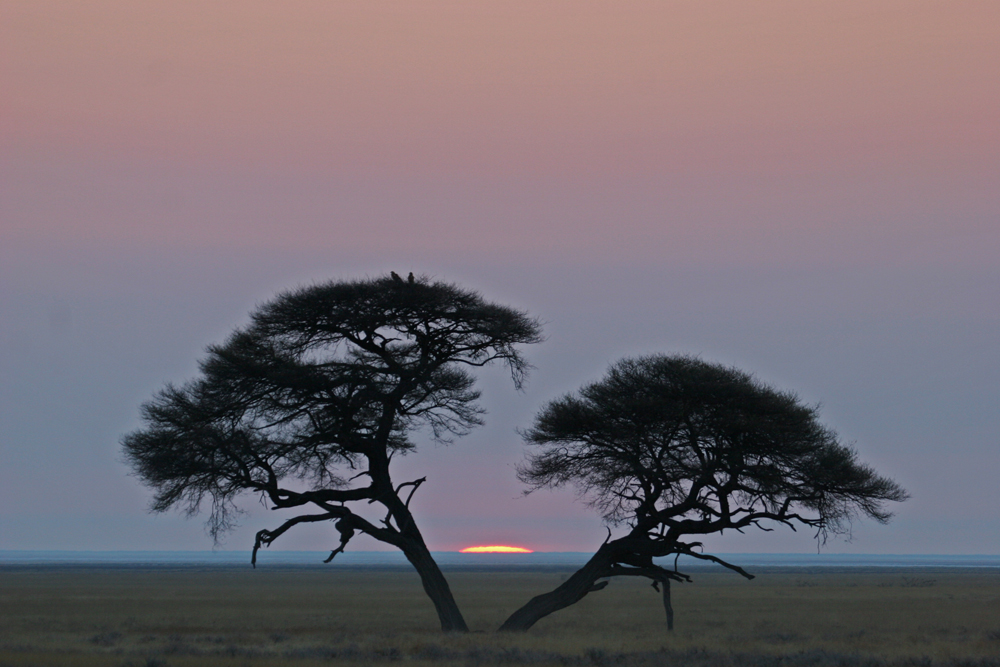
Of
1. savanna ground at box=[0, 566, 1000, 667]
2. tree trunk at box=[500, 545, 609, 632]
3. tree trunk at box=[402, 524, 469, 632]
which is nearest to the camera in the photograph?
savanna ground at box=[0, 566, 1000, 667]

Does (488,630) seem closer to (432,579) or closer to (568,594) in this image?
(432,579)

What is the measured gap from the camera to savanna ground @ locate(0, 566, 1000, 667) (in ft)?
74.1

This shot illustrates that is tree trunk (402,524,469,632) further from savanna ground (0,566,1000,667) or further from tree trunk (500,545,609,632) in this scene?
tree trunk (500,545,609,632)

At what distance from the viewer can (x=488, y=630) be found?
104ft

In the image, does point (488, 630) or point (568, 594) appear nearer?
point (568, 594)

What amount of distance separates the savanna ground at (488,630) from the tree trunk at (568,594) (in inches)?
21.4

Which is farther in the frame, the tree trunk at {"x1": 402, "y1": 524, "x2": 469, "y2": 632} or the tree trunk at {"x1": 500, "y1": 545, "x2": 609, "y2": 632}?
the tree trunk at {"x1": 402, "y1": 524, "x2": 469, "y2": 632}

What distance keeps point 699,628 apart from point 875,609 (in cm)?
1714

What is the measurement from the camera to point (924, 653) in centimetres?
2405

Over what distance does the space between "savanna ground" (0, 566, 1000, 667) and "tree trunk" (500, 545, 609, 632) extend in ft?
1.78

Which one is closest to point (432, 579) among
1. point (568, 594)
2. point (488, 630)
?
point (568, 594)

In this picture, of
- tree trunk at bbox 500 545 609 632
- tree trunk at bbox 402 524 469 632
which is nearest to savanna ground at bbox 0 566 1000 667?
tree trunk at bbox 500 545 609 632

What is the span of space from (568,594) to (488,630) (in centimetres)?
505

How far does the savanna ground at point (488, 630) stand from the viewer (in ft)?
74.1
